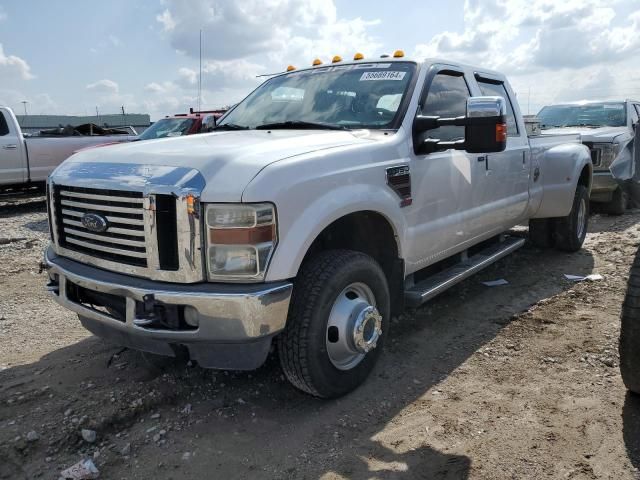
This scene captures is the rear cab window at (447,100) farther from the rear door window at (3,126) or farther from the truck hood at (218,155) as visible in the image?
the rear door window at (3,126)

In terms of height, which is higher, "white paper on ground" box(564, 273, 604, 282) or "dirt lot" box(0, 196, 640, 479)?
"white paper on ground" box(564, 273, 604, 282)

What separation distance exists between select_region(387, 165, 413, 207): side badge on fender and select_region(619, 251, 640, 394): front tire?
4.23ft

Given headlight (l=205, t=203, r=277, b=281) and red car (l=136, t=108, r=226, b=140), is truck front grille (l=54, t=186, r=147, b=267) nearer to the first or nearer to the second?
headlight (l=205, t=203, r=277, b=281)

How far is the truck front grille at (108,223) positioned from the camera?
2.74 metres

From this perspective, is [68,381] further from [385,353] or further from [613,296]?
[613,296]

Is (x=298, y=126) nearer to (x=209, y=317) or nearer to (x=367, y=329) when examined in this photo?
(x=367, y=329)

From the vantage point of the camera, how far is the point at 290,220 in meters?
2.69

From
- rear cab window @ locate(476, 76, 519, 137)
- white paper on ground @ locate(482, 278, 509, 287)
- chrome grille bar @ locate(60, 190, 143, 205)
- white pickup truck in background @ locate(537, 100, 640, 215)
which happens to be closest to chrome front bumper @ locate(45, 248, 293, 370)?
chrome grille bar @ locate(60, 190, 143, 205)

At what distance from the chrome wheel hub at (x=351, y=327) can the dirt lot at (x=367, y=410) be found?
277 millimetres

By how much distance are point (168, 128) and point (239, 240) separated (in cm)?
819

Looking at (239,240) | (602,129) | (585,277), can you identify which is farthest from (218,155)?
(602,129)

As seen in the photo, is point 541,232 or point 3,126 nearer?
point 541,232

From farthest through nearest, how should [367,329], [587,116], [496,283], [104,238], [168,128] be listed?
[168,128] < [587,116] < [496,283] < [367,329] < [104,238]

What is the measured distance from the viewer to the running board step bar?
371 cm
